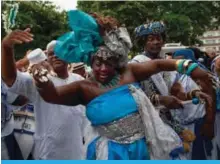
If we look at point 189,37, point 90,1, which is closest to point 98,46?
point 189,37

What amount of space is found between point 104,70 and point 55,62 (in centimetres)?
126

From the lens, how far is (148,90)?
503 centimetres

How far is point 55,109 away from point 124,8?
2229cm

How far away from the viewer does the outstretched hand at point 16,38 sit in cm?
390

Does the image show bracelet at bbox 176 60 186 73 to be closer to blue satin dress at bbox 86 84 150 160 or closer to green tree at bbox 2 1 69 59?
blue satin dress at bbox 86 84 150 160

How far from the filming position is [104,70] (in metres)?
4.13

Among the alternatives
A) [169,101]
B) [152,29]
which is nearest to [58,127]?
[169,101]

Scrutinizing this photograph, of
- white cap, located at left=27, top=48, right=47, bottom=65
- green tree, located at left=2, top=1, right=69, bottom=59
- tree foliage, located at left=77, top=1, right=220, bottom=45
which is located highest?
white cap, located at left=27, top=48, right=47, bottom=65

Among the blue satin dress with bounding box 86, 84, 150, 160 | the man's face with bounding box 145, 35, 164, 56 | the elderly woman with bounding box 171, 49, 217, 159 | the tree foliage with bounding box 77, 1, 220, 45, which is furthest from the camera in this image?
the tree foliage with bounding box 77, 1, 220, 45

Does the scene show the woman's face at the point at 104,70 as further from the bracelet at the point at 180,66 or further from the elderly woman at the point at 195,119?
the elderly woman at the point at 195,119

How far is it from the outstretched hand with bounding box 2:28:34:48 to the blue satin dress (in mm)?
657

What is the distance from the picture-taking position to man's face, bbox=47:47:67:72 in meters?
5.28

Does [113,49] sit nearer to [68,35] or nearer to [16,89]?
[68,35]

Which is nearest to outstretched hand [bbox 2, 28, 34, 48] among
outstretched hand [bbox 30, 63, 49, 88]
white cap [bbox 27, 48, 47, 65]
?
outstretched hand [bbox 30, 63, 49, 88]
